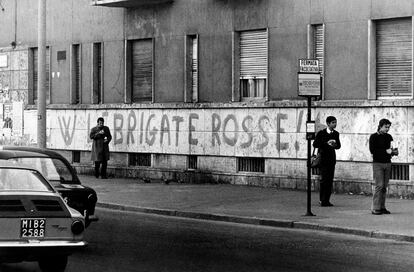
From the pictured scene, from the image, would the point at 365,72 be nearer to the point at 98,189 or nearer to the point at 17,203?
the point at 98,189

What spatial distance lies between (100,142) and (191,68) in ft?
13.3

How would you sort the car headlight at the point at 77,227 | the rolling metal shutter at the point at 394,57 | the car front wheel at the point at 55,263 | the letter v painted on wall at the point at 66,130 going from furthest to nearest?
the letter v painted on wall at the point at 66,130 → the rolling metal shutter at the point at 394,57 → the car front wheel at the point at 55,263 → the car headlight at the point at 77,227

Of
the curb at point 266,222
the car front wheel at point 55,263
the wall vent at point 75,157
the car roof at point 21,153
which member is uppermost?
the car roof at point 21,153

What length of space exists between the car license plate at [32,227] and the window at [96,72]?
21.2m

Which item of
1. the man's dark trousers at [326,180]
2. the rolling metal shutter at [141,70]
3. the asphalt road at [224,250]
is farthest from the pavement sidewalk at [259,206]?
the rolling metal shutter at [141,70]

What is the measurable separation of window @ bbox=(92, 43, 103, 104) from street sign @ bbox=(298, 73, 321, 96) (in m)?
14.4

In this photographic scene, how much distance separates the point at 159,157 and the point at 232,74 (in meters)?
4.09

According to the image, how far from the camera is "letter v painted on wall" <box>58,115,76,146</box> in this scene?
106 ft

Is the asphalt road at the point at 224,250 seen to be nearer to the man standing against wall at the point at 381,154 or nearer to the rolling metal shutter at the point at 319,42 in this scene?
the man standing against wall at the point at 381,154

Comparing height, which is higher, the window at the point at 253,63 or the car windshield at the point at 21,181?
the window at the point at 253,63

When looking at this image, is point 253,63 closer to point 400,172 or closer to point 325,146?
point 400,172

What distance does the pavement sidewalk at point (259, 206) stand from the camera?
55.3 feet

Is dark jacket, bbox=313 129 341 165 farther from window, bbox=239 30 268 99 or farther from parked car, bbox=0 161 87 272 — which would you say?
parked car, bbox=0 161 87 272

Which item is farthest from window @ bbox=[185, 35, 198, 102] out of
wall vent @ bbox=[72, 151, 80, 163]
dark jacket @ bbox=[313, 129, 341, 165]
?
dark jacket @ bbox=[313, 129, 341, 165]
